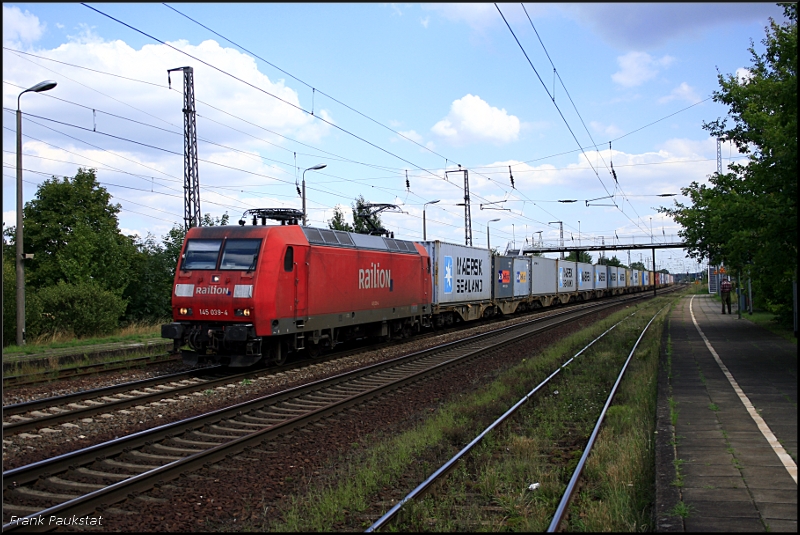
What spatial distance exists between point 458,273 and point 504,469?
1845 centimetres

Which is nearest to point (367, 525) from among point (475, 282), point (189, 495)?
point (189, 495)

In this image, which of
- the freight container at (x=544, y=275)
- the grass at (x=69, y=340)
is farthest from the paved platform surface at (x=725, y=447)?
the freight container at (x=544, y=275)

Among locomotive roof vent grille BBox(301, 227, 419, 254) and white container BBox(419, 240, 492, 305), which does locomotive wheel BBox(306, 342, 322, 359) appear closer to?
locomotive roof vent grille BBox(301, 227, 419, 254)

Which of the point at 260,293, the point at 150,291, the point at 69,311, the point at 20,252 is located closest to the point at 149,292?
the point at 150,291

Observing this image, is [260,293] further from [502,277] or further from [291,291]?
[502,277]

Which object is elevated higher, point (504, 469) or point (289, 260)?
point (289, 260)

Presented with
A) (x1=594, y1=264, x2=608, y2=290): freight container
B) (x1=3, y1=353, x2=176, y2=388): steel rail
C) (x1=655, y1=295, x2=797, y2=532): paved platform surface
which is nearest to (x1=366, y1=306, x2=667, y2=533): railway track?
(x1=655, y1=295, x2=797, y2=532): paved platform surface

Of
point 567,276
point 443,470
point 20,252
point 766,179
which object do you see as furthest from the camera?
point 567,276

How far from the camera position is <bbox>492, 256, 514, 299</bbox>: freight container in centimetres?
3020

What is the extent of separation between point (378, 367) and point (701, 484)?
350 inches

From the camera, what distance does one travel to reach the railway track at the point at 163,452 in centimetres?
582

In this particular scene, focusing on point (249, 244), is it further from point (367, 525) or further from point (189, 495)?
point (367, 525)

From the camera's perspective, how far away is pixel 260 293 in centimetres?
1268

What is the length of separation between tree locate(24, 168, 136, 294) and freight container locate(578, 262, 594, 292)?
103 ft
